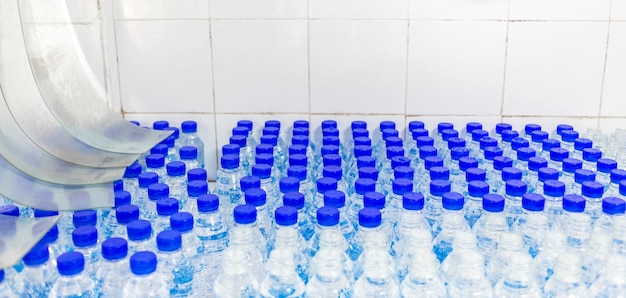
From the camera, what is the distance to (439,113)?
67.0 inches

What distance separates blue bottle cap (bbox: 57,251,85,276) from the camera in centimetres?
82

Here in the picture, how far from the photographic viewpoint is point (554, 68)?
1.66 m

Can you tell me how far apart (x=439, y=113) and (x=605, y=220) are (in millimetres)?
713

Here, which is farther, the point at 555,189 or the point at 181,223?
the point at 555,189

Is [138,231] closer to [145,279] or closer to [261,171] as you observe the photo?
[145,279]

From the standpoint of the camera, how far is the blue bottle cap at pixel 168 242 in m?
0.88

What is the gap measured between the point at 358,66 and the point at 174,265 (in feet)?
3.06

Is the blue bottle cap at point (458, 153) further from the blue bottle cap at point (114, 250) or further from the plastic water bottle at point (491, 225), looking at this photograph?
the blue bottle cap at point (114, 250)

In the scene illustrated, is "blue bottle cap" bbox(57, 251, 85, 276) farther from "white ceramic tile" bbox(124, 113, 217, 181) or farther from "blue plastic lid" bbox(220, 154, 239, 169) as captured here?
"white ceramic tile" bbox(124, 113, 217, 181)

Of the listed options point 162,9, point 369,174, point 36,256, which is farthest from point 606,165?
point 162,9

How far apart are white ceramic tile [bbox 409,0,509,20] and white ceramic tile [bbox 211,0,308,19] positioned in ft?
1.00

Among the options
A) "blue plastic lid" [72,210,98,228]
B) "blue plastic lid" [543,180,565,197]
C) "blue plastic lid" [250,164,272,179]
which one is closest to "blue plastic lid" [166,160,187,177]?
"blue plastic lid" [250,164,272,179]

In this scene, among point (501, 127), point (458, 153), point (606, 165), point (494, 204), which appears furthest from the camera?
point (501, 127)

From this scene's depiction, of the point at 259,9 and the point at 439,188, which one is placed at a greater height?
the point at 259,9
